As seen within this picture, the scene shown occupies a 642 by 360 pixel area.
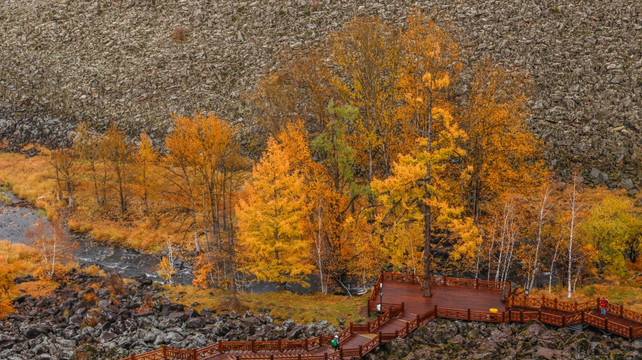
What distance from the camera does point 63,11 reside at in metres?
95.6

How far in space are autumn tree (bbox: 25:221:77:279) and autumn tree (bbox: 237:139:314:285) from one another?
17627 mm

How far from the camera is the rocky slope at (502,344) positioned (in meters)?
25.9

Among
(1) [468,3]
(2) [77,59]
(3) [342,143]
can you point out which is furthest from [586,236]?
(2) [77,59]

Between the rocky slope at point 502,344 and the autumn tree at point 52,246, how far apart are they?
102ft

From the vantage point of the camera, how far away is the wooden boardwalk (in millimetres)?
28000

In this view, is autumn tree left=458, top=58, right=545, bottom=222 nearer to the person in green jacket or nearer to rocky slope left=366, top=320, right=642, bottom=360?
rocky slope left=366, top=320, right=642, bottom=360

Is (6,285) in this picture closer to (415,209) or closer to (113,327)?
(113,327)

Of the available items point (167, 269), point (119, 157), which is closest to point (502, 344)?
point (167, 269)

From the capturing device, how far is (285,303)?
39531 millimetres

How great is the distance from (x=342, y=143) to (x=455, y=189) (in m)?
11.3

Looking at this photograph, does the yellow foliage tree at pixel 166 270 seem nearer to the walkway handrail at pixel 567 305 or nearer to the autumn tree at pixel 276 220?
the autumn tree at pixel 276 220

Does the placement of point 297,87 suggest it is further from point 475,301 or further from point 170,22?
point 170,22

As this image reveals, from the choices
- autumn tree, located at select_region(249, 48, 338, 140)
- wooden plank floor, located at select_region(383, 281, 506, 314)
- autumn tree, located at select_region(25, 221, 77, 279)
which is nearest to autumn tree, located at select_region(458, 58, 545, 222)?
wooden plank floor, located at select_region(383, 281, 506, 314)

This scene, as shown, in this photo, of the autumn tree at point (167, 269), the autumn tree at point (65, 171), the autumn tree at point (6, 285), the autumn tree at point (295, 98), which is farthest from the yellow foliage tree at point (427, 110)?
the autumn tree at point (65, 171)
